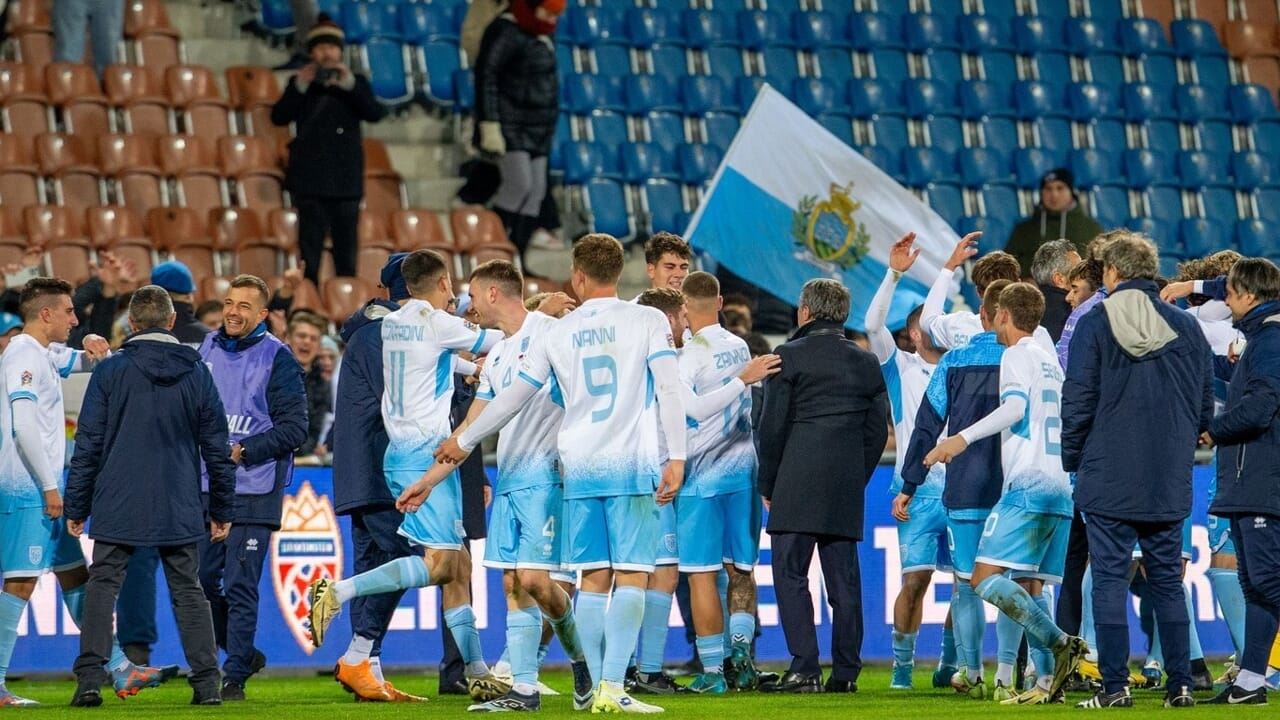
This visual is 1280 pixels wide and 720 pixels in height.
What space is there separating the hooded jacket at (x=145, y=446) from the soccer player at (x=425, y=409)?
0.91 metres

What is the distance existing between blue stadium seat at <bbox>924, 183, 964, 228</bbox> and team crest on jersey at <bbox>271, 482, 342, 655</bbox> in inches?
390

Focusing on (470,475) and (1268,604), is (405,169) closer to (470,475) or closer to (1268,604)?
(470,475)

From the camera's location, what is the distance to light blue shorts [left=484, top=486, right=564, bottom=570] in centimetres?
886

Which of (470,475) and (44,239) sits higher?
(44,239)

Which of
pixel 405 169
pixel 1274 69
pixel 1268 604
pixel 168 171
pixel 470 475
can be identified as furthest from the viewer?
pixel 1274 69

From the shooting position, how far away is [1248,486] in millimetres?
9367

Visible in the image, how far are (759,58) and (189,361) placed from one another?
12.9m

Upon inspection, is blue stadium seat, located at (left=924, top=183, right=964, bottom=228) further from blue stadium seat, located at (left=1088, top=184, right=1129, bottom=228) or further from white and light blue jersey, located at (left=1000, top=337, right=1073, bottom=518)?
white and light blue jersey, located at (left=1000, top=337, right=1073, bottom=518)

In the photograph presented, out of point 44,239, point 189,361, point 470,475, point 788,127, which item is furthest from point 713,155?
point 189,361

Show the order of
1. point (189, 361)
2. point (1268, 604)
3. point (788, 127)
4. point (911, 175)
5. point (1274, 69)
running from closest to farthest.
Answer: point (1268, 604) < point (189, 361) < point (788, 127) < point (911, 175) < point (1274, 69)

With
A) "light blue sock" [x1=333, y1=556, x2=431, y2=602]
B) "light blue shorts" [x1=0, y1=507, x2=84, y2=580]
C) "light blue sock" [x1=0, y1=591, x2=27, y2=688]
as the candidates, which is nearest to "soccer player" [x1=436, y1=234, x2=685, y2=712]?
"light blue sock" [x1=333, y1=556, x2=431, y2=602]

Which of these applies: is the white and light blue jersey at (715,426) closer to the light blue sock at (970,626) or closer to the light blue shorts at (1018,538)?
the light blue sock at (970,626)

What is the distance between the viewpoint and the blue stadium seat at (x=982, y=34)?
22891 mm

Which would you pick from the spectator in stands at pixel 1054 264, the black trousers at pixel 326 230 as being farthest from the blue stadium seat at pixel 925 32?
the spectator in stands at pixel 1054 264
